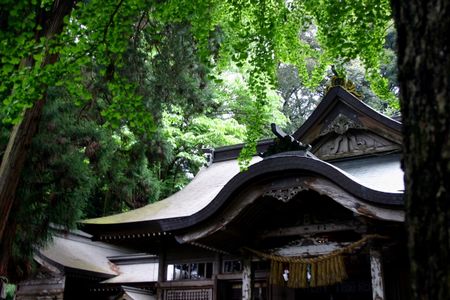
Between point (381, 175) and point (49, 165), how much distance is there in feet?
19.3

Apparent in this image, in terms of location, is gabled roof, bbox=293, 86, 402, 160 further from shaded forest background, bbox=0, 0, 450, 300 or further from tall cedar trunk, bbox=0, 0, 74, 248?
tall cedar trunk, bbox=0, 0, 74, 248

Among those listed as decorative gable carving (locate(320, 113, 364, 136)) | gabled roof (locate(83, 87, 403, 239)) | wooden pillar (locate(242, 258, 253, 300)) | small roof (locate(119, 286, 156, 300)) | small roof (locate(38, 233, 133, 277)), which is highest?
decorative gable carving (locate(320, 113, 364, 136))

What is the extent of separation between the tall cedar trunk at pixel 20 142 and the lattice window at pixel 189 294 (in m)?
3.51

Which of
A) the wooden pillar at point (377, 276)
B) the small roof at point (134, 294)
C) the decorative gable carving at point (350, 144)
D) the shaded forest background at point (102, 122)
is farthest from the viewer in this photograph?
the small roof at point (134, 294)

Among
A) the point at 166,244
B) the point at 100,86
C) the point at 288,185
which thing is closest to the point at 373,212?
the point at 288,185

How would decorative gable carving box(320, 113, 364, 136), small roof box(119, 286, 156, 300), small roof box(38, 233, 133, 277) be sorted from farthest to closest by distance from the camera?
small roof box(38, 233, 133, 277) < small roof box(119, 286, 156, 300) < decorative gable carving box(320, 113, 364, 136)

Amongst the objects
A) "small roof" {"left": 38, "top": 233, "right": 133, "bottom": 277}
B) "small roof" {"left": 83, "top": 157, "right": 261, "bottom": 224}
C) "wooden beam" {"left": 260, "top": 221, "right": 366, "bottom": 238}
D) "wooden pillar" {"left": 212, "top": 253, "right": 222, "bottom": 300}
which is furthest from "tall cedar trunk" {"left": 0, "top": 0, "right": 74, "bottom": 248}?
"small roof" {"left": 38, "top": 233, "right": 133, "bottom": 277}

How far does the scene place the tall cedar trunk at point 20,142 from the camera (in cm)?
669

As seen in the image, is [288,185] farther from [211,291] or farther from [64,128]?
[64,128]

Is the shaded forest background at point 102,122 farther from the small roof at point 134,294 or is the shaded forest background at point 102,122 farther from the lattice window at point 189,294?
the lattice window at point 189,294

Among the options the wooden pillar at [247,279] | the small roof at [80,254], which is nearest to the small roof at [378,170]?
the wooden pillar at [247,279]

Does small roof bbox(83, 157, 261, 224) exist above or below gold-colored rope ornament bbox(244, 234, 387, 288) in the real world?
above

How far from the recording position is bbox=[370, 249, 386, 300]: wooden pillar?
6652 millimetres

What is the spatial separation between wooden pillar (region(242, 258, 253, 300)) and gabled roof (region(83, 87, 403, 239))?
112cm
